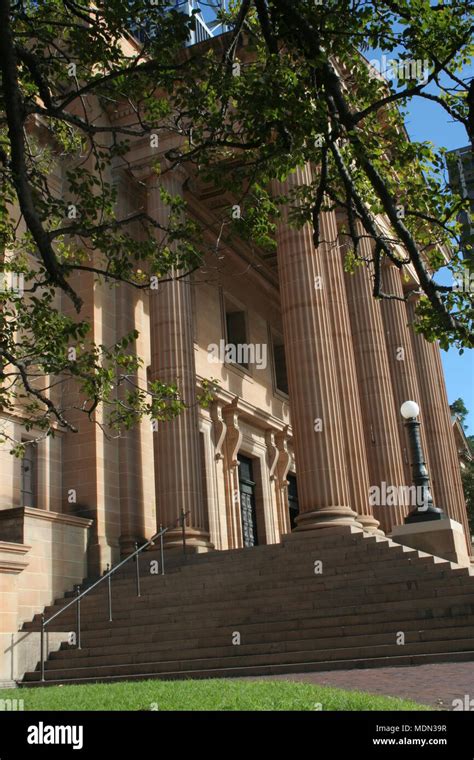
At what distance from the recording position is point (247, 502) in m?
30.0

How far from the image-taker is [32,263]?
21781 mm

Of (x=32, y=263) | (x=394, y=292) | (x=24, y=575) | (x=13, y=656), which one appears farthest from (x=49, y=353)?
(x=394, y=292)

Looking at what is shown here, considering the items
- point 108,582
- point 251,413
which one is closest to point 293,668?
point 108,582

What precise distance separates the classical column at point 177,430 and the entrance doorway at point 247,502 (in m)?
7.96

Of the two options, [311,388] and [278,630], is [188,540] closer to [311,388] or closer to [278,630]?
[311,388]

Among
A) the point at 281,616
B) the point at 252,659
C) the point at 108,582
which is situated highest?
the point at 108,582

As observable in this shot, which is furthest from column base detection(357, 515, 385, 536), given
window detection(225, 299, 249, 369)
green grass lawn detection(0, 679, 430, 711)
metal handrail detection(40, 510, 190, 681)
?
window detection(225, 299, 249, 369)

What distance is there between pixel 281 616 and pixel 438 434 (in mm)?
18578

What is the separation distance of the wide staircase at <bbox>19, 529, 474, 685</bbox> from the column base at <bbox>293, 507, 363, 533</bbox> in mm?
316

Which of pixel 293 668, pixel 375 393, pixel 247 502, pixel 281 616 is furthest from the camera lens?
pixel 247 502

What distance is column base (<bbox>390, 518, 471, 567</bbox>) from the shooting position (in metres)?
17.8

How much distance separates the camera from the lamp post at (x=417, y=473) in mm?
18138

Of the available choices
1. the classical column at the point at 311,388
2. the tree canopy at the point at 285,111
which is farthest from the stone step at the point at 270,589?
the tree canopy at the point at 285,111
